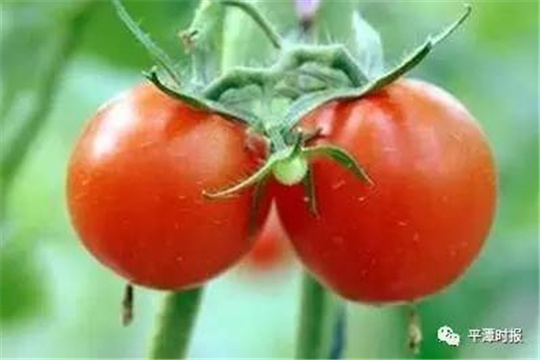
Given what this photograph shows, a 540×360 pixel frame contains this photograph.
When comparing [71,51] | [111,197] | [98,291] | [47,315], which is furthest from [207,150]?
[98,291]

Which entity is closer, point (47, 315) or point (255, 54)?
point (255, 54)

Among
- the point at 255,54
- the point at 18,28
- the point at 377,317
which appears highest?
the point at 18,28

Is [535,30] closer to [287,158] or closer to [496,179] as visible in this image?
[496,179]

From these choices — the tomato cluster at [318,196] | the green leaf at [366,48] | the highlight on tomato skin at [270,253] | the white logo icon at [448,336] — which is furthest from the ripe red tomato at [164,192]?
the white logo icon at [448,336]

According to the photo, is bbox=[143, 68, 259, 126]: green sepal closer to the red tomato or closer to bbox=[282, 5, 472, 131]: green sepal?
bbox=[282, 5, 472, 131]: green sepal

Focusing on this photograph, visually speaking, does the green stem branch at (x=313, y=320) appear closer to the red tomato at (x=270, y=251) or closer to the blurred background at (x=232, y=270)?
the red tomato at (x=270, y=251)
